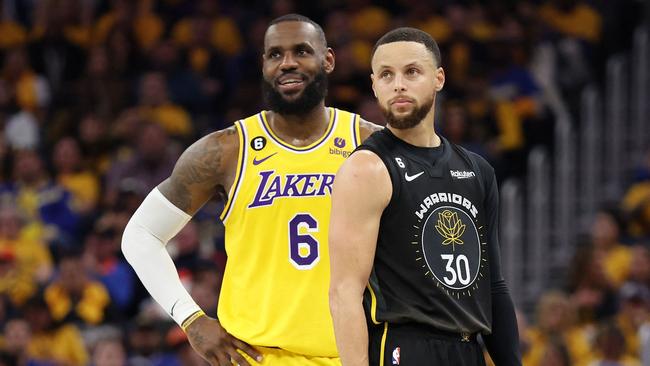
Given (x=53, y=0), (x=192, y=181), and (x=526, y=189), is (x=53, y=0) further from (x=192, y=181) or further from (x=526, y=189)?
(x=192, y=181)

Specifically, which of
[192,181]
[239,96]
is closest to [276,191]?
[192,181]

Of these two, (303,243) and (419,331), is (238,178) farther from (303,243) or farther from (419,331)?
(419,331)

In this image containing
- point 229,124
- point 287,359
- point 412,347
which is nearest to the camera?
point 412,347

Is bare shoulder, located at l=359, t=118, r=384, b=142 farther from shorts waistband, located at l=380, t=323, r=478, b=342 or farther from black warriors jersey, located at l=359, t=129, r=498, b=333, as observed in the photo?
shorts waistband, located at l=380, t=323, r=478, b=342

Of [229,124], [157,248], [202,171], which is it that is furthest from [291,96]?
[229,124]

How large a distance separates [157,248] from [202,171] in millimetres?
407

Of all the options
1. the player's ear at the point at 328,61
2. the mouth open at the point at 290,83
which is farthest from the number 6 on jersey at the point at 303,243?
the player's ear at the point at 328,61

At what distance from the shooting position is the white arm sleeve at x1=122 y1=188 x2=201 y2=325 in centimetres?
548

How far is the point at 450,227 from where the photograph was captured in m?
4.43

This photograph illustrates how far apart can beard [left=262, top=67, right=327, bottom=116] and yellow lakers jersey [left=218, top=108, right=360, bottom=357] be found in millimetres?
156

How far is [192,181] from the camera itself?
→ 5461 mm

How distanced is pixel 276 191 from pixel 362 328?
1.24 m

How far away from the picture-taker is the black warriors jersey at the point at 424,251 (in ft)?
14.3

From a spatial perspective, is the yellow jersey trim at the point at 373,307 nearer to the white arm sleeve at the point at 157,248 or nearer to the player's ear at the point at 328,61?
the white arm sleeve at the point at 157,248
